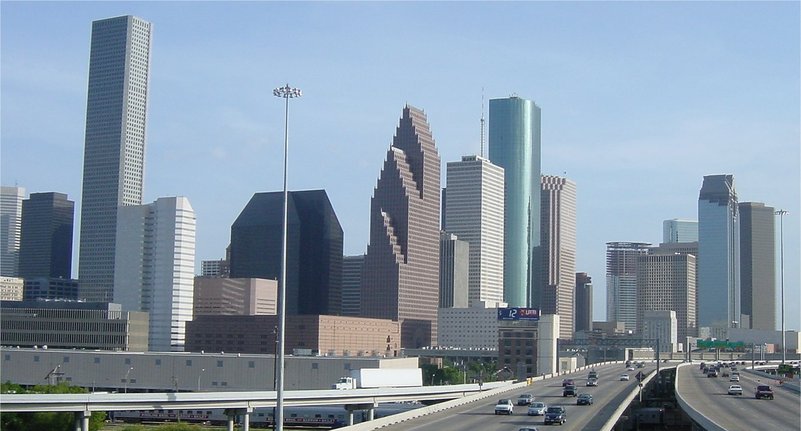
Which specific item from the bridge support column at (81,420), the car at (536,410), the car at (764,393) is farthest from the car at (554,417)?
the car at (764,393)

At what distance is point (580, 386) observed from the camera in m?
148

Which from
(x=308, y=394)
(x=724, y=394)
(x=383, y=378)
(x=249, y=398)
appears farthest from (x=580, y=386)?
(x=249, y=398)

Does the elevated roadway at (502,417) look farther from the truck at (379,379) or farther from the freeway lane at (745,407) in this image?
the truck at (379,379)

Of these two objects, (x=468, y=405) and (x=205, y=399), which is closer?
(x=205, y=399)

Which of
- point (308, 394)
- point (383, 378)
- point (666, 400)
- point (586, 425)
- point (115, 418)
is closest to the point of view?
point (586, 425)

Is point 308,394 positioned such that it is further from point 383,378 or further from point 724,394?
point 724,394

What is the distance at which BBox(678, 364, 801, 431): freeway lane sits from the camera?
270 feet

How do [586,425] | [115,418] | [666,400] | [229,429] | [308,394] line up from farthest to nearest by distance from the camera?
[666,400] → [115,418] → [308,394] → [229,429] → [586,425]

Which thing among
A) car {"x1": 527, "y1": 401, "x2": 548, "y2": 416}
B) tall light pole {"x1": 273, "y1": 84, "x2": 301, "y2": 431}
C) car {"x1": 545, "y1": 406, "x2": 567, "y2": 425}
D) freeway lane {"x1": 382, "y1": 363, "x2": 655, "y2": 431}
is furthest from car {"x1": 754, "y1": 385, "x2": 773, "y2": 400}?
tall light pole {"x1": 273, "y1": 84, "x2": 301, "y2": 431}

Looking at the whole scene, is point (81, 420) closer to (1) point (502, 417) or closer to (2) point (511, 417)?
(1) point (502, 417)

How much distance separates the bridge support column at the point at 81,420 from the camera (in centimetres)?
8506

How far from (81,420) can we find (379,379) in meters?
41.9

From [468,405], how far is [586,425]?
2800cm

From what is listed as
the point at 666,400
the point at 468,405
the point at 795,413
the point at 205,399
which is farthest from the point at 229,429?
the point at 666,400
